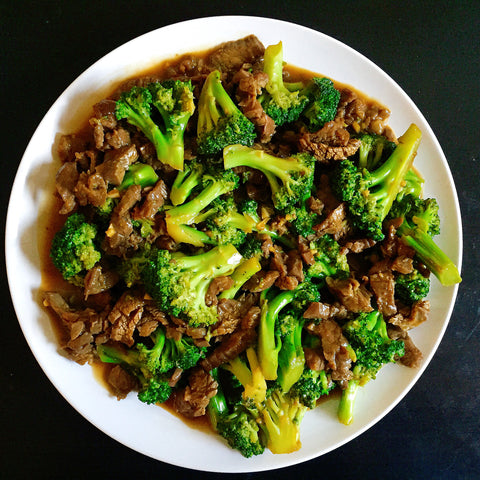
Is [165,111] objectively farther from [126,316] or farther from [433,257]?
[433,257]

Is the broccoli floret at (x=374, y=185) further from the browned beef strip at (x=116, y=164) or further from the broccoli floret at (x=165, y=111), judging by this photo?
the browned beef strip at (x=116, y=164)

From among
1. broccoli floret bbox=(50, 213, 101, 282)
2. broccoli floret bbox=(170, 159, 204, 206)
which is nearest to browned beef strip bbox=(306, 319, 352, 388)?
broccoli floret bbox=(170, 159, 204, 206)

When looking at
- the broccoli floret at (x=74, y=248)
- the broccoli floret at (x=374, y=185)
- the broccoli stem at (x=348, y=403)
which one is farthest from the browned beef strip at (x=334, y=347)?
the broccoli floret at (x=74, y=248)

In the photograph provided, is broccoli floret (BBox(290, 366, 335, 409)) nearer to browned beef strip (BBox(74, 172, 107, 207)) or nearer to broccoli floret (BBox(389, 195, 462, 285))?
broccoli floret (BBox(389, 195, 462, 285))

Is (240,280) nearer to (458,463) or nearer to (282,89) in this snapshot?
(282,89)

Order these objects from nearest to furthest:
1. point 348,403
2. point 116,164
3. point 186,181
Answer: point 116,164 → point 186,181 → point 348,403

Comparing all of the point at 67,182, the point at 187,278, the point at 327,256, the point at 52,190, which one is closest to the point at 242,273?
the point at 187,278
